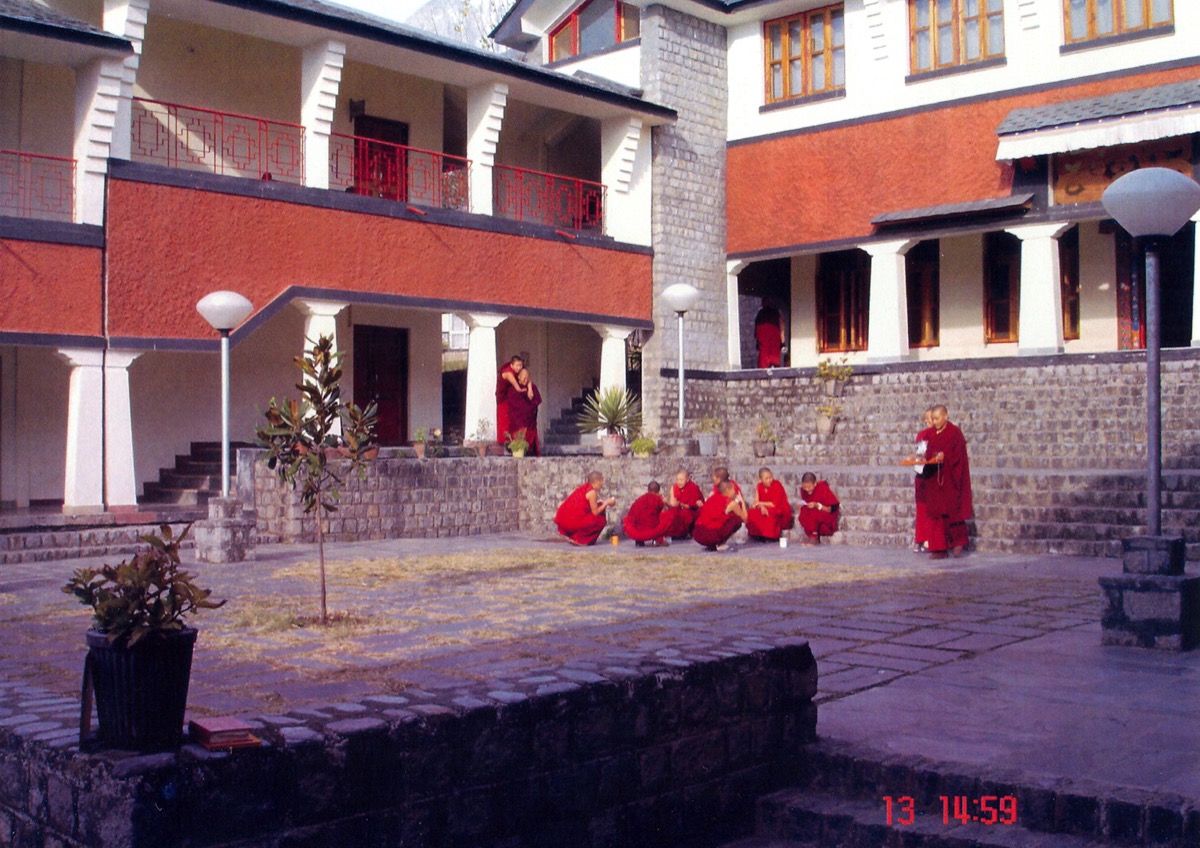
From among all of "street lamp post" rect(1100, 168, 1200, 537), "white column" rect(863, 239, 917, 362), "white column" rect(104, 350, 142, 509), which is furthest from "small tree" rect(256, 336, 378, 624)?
"white column" rect(863, 239, 917, 362)

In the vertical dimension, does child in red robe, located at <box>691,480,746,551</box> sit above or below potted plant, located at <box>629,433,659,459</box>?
below

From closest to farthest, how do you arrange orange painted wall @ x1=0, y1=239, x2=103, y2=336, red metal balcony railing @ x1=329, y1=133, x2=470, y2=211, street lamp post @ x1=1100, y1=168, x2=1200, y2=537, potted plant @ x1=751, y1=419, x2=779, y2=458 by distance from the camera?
1. street lamp post @ x1=1100, y1=168, x2=1200, y2=537
2. orange painted wall @ x1=0, y1=239, x2=103, y2=336
3. red metal balcony railing @ x1=329, y1=133, x2=470, y2=211
4. potted plant @ x1=751, y1=419, x2=779, y2=458

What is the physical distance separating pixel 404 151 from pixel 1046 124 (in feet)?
32.2

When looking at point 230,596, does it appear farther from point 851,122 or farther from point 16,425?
point 851,122

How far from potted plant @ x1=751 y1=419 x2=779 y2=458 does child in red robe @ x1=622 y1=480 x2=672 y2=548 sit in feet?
20.0

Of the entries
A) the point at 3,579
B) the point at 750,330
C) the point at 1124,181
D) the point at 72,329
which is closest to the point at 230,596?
the point at 3,579

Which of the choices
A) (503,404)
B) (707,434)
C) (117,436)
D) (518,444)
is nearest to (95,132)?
(117,436)

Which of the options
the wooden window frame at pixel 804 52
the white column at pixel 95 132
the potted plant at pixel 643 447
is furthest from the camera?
the wooden window frame at pixel 804 52

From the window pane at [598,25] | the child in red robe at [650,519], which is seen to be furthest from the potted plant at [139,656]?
the window pane at [598,25]

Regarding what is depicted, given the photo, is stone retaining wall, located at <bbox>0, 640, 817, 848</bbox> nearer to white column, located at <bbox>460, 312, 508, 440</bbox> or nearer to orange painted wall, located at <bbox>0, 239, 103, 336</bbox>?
orange painted wall, located at <bbox>0, 239, 103, 336</bbox>

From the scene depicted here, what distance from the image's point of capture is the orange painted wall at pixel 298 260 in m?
14.8

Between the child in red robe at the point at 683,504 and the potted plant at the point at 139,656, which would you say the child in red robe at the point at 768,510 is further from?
the potted plant at the point at 139,656

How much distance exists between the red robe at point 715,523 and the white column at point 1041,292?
7438 mm

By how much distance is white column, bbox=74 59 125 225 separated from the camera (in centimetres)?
1437
